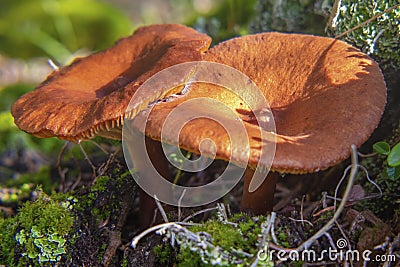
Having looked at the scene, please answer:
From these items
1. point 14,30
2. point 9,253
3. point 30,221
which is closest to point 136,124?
point 30,221

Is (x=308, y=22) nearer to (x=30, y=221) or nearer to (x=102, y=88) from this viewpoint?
(x=102, y=88)

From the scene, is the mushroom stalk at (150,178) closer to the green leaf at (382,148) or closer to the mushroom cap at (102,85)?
the mushroom cap at (102,85)

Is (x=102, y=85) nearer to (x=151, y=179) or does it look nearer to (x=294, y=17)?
(x=151, y=179)

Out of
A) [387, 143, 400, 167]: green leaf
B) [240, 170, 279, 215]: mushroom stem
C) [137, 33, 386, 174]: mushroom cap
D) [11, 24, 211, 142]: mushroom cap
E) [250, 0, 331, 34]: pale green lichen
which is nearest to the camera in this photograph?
[137, 33, 386, 174]: mushroom cap

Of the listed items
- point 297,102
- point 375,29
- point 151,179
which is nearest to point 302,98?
point 297,102

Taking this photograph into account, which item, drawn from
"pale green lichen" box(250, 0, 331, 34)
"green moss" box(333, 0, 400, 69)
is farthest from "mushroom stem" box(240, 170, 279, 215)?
"pale green lichen" box(250, 0, 331, 34)

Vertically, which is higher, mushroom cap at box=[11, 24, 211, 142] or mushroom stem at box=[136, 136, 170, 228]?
mushroom cap at box=[11, 24, 211, 142]

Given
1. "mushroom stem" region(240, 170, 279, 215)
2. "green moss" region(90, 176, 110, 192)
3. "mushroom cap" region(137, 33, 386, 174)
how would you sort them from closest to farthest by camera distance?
1. "mushroom cap" region(137, 33, 386, 174)
2. "mushroom stem" region(240, 170, 279, 215)
3. "green moss" region(90, 176, 110, 192)

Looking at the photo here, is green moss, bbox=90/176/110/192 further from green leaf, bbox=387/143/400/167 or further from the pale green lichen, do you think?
the pale green lichen
